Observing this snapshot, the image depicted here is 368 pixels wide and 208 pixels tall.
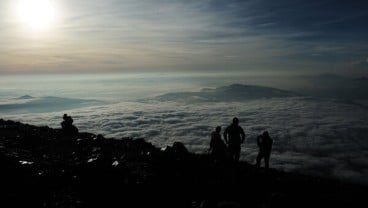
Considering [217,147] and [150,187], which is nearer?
[150,187]

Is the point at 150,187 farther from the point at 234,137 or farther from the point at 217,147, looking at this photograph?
the point at 234,137

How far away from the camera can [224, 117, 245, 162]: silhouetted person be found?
607 inches

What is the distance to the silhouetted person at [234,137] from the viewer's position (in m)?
15.4

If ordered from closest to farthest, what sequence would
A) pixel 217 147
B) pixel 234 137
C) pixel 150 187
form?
pixel 150 187, pixel 234 137, pixel 217 147

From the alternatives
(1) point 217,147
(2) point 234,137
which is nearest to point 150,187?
(1) point 217,147

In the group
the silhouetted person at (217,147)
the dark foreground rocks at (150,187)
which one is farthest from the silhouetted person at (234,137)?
the dark foreground rocks at (150,187)

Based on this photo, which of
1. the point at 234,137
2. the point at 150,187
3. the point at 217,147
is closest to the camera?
the point at 150,187

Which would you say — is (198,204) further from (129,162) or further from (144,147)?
(144,147)

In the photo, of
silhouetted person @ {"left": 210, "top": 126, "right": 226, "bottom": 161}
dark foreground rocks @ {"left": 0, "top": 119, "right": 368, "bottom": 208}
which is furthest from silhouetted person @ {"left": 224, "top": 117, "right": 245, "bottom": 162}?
dark foreground rocks @ {"left": 0, "top": 119, "right": 368, "bottom": 208}

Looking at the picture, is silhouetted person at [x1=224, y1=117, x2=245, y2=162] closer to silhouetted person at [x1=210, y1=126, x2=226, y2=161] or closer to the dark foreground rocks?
silhouetted person at [x1=210, y1=126, x2=226, y2=161]

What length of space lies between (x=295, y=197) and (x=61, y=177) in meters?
7.41

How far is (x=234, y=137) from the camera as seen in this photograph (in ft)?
51.0

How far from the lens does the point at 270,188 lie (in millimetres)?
11836

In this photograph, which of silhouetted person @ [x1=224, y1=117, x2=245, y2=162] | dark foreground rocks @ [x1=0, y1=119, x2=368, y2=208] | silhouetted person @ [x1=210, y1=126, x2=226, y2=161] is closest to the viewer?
dark foreground rocks @ [x1=0, y1=119, x2=368, y2=208]
